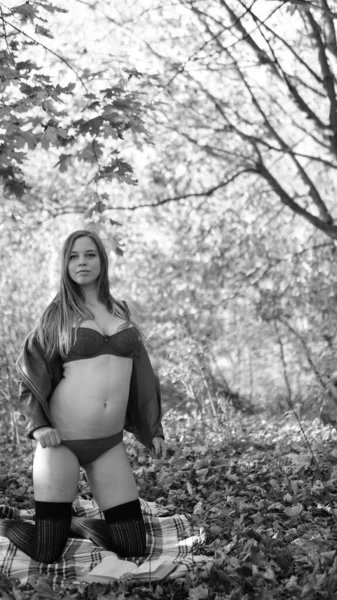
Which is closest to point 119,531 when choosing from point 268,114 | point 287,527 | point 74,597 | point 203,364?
point 74,597

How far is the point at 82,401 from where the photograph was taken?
3627mm

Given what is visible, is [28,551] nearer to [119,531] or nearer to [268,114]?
[119,531]

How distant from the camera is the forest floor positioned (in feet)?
10.4

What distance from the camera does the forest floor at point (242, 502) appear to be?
10.4 feet

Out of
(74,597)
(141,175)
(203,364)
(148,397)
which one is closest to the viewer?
(74,597)

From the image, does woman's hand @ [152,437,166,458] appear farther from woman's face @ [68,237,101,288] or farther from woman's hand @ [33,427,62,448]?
woman's face @ [68,237,101,288]

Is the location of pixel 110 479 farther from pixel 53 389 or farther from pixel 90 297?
pixel 90 297

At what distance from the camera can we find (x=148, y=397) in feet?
12.9

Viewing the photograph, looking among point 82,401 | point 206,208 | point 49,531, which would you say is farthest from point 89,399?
point 206,208

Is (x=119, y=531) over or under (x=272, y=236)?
under

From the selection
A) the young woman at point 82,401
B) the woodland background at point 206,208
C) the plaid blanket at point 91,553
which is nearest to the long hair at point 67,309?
the young woman at point 82,401

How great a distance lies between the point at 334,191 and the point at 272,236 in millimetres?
1273

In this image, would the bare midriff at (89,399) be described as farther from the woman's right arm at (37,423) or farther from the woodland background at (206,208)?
the woodland background at (206,208)

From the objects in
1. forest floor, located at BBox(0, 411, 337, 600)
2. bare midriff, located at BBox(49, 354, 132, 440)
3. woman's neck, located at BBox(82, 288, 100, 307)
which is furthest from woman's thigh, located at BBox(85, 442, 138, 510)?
woman's neck, located at BBox(82, 288, 100, 307)
